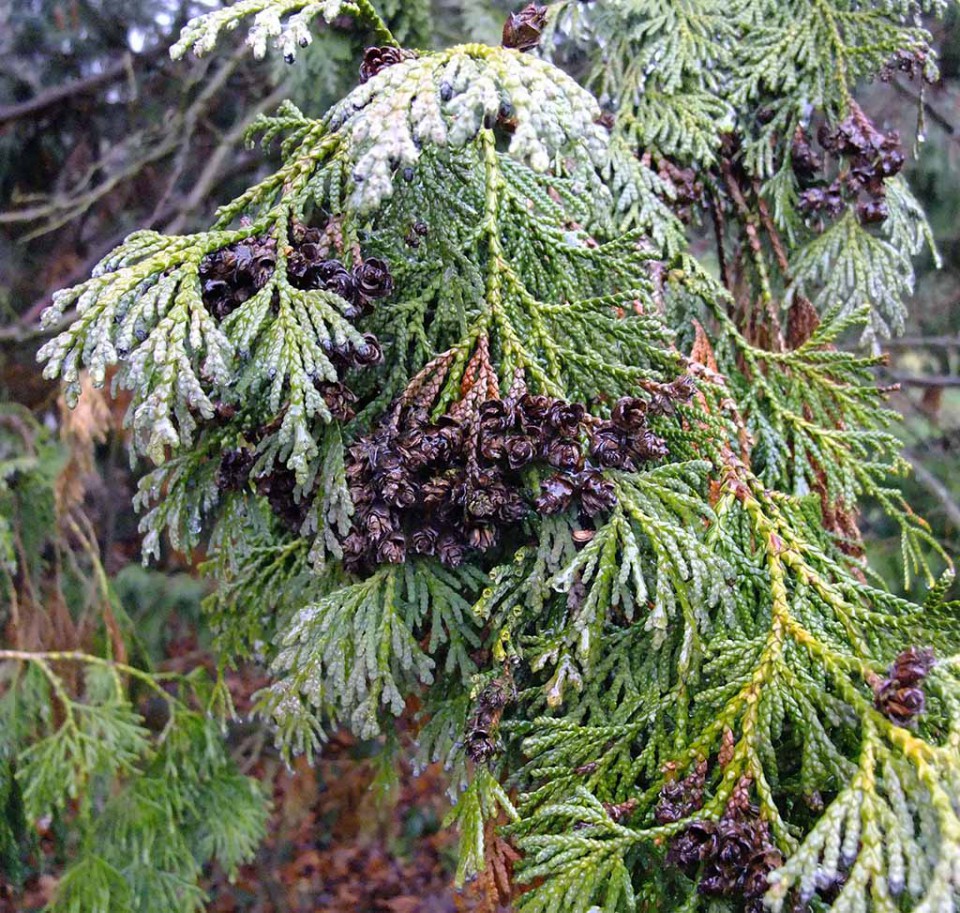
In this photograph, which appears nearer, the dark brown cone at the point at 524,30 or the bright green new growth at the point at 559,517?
the bright green new growth at the point at 559,517

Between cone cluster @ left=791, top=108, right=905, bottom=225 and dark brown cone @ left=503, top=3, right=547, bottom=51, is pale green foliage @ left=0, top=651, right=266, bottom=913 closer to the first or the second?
dark brown cone @ left=503, top=3, right=547, bottom=51

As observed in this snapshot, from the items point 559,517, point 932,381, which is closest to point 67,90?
point 559,517

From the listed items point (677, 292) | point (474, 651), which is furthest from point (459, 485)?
point (677, 292)

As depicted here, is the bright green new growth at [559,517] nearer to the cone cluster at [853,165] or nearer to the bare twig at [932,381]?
the cone cluster at [853,165]

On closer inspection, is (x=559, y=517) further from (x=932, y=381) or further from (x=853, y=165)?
(x=932, y=381)

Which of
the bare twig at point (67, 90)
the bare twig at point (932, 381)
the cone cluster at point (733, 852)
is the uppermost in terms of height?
the bare twig at point (67, 90)

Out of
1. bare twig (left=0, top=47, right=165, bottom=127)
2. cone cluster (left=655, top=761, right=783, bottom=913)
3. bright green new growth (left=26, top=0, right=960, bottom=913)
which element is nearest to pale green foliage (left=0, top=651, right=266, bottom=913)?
bright green new growth (left=26, top=0, right=960, bottom=913)

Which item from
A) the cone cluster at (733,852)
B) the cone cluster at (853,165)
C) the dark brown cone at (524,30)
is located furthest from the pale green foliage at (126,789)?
the cone cluster at (853,165)

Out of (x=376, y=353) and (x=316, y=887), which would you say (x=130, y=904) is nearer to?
(x=376, y=353)

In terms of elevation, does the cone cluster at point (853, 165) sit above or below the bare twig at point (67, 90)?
below
